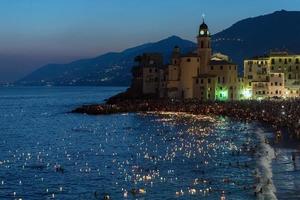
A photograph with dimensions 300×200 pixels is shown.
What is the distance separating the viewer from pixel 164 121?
9319 cm

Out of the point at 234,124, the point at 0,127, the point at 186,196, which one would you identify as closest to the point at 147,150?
the point at 186,196

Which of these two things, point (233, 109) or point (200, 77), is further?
point (200, 77)

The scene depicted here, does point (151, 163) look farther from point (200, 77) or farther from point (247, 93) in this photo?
point (247, 93)

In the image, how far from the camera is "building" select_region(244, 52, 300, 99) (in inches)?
5007

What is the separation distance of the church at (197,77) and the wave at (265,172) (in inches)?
2168

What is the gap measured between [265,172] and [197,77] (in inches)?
2950

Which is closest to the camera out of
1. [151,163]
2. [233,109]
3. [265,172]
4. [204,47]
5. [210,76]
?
[265,172]

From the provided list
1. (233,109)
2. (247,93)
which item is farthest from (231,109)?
(247,93)

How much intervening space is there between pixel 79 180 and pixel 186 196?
9.65 meters

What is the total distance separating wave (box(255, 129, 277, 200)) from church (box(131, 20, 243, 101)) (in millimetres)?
55060

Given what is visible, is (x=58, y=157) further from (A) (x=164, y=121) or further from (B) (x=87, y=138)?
(A) (x=164, y=121)

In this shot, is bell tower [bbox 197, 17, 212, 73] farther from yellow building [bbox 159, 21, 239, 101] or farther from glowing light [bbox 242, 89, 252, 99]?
glowing light [bbox 242, 89, 252, 99]

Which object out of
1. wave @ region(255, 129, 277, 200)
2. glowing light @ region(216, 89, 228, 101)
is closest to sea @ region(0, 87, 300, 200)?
wave @ region(255, 129, 277, 200)

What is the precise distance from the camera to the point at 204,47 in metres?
122
